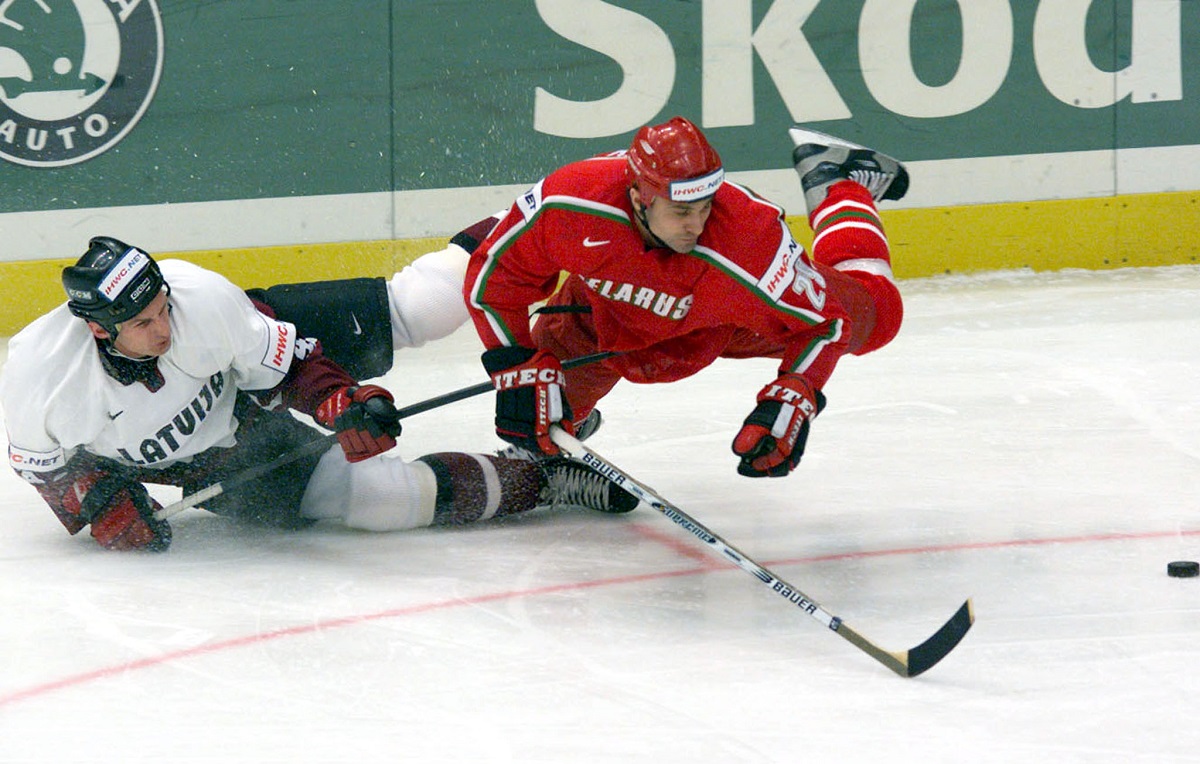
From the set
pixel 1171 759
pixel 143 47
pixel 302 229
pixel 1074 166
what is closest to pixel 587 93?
pixel 302 229

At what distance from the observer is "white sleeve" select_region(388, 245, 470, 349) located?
10.8ft

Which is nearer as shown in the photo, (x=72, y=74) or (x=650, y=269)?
(x=650, y=269)

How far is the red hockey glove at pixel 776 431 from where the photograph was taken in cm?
262

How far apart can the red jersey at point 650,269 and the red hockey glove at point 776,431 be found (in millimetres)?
115

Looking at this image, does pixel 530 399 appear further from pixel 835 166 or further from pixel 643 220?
pixel 835 166

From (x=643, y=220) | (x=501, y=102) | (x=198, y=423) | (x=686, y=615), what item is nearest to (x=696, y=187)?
(x=643, y=220)

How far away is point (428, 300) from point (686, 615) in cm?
106

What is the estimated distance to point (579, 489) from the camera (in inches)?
123

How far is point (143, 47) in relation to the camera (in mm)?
4871

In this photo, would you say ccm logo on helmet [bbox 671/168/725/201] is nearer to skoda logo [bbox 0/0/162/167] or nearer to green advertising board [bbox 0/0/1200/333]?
green advertising board [bbox 0/0/1200/333]

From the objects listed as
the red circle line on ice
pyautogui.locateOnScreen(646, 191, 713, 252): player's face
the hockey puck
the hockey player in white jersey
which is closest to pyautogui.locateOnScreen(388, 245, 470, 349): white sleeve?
the hockey player in white jersey

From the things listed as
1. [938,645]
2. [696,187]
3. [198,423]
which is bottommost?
[938,645]

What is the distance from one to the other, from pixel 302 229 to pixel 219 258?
0.29 m

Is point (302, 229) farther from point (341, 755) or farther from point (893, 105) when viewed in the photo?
point (341, 755)
